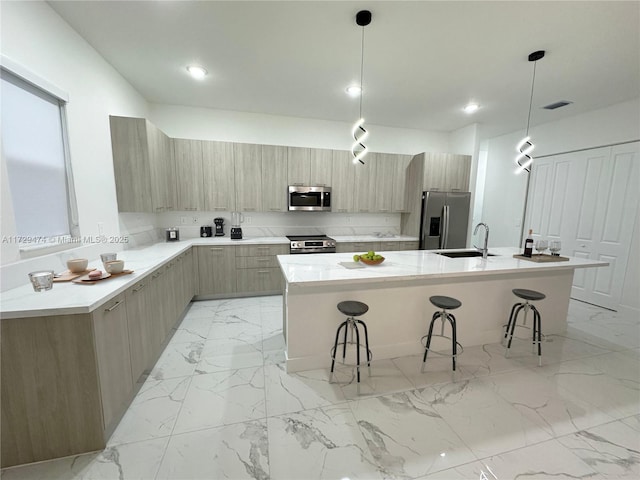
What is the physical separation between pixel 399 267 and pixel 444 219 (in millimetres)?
2638

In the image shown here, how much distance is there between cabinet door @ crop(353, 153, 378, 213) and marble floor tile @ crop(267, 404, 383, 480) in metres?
3.28

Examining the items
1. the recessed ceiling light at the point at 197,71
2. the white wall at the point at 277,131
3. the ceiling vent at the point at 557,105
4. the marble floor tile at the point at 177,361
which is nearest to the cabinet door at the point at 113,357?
the marble floor tile at the point at 177,361

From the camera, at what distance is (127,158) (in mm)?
2820

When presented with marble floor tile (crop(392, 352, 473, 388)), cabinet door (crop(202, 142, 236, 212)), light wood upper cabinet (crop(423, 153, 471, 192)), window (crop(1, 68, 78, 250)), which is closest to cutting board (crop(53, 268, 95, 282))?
window (crop(1, 68, 78, 250))

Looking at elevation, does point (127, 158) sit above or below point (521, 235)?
above

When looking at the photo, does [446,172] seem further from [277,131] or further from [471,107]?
[277,131]

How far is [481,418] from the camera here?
1759mm

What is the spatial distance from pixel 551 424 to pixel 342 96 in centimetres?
383

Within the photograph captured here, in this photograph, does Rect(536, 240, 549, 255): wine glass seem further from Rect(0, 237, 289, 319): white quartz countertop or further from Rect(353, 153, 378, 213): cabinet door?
Rect(0, 237, 289, 319): white quartz countertop

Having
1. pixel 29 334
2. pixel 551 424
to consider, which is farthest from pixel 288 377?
pixel 551 424

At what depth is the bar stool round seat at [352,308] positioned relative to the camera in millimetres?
1947

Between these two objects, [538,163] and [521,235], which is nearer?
[538,163]

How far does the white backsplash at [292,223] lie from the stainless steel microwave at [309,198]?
0.39 metres

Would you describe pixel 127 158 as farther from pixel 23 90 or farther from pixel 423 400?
pixel 423 400
